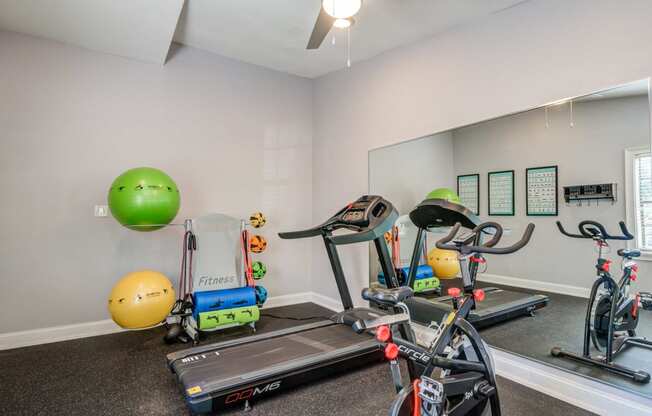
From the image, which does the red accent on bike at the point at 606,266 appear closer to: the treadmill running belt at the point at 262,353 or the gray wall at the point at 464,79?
the gray wall at the point at 464,79

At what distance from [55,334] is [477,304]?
3.85m

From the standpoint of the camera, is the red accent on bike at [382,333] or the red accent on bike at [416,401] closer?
the red accent on bike at [382,333]

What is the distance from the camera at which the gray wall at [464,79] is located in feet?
7.20

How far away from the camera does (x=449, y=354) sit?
1.63 m

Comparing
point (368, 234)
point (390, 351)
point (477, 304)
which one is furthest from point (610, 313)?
point (390, 351)

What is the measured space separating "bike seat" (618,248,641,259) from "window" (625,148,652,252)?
3 cm

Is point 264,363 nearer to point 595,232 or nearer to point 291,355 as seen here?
point 291,355

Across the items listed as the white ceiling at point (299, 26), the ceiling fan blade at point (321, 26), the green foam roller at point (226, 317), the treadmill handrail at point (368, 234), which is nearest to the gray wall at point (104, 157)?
the white ceiling at point (299, 26)

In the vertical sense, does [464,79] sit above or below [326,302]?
above

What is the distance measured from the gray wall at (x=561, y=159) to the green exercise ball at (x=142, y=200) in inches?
102

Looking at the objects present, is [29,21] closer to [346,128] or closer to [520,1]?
[346,128]

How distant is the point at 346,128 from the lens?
14.0ft

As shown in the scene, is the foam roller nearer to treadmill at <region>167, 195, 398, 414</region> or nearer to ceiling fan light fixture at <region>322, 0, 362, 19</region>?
treadmill at <region>167, 195, 398, 414</region>

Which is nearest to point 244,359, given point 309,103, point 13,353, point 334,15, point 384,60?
point 13,353
